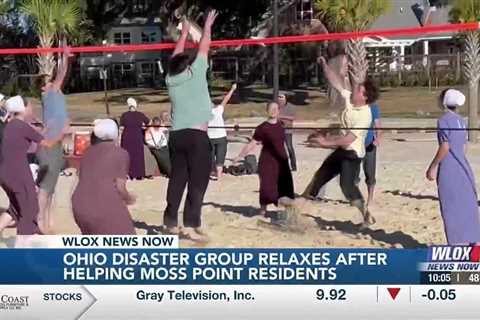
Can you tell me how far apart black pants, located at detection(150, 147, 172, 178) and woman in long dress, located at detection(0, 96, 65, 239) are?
0.40 m

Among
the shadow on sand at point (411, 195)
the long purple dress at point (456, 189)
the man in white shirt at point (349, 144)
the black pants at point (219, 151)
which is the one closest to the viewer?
the man in white shirt at point (349, 144)

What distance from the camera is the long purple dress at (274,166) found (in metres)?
3.90

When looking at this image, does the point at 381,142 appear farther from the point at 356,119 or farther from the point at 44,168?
the point at 44,168

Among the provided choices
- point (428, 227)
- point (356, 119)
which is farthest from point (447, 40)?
point (428, 227)

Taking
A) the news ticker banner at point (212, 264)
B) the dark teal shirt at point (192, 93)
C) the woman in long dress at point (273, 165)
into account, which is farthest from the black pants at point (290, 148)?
the news ticker banner at point (212, 264)

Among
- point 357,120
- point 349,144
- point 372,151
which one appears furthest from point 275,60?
point 372,151

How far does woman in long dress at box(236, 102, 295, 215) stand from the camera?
153 inches

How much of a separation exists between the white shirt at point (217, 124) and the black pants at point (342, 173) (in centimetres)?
44

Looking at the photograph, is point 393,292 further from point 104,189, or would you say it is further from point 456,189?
point 104,189

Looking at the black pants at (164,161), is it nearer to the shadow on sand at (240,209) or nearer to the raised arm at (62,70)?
the shadow on sand at (240,209)

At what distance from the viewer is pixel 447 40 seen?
348 centimetres

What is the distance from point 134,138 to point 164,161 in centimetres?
16

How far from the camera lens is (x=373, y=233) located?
13.3ft

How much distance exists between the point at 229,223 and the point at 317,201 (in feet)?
1.35
